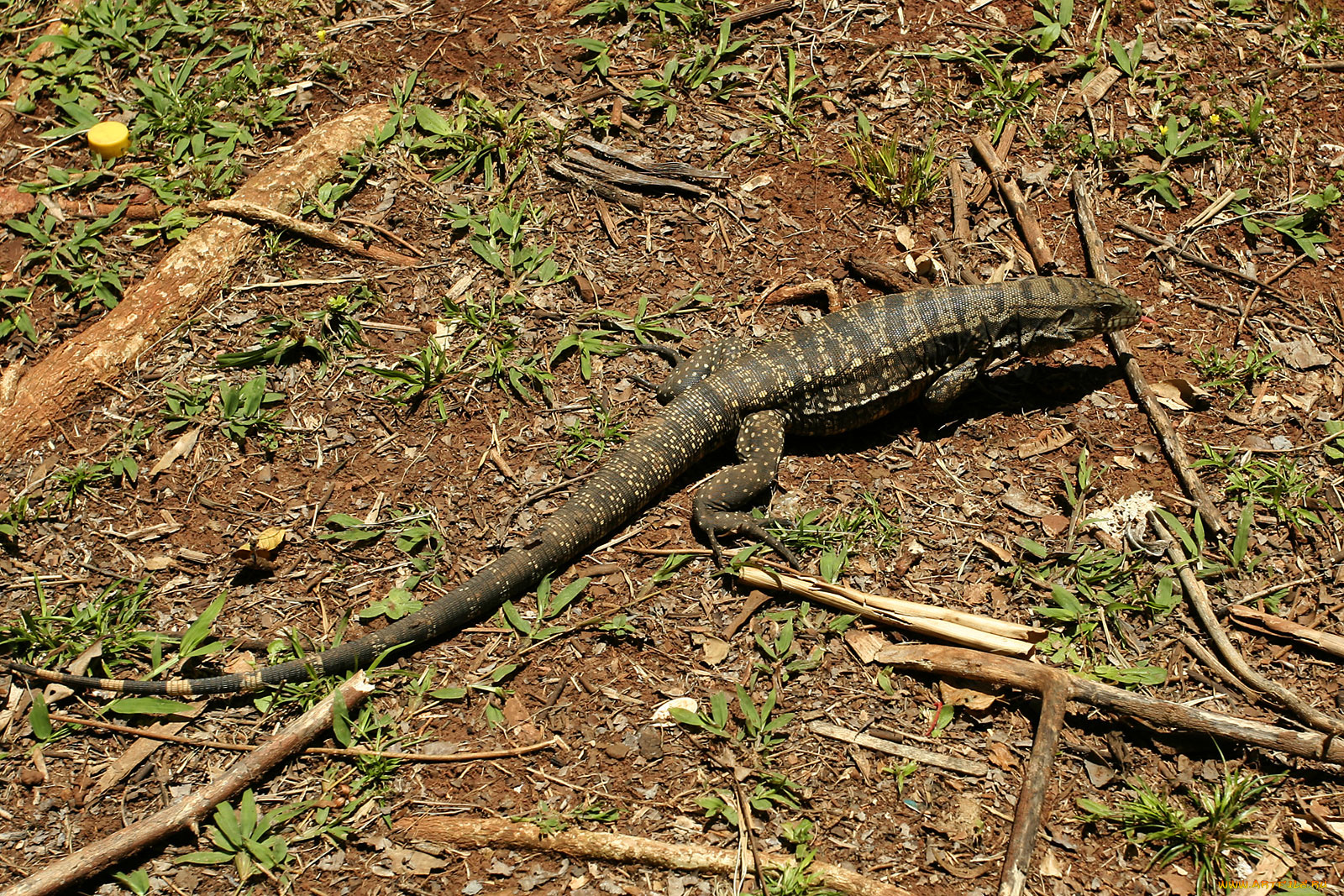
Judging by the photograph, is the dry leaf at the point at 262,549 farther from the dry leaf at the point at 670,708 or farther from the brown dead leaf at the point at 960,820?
the brown dead leaf at the point at 960,820

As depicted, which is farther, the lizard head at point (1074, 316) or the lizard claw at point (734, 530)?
the lizard head at point (1074, 316)

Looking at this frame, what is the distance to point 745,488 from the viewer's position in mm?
5820

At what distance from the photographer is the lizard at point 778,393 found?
543 centimetres

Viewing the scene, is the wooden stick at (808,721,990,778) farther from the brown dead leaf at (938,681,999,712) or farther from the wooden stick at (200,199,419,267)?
the wooden stick at (200,199,419,267)

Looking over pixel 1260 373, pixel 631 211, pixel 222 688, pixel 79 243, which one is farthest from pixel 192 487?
pixel 1260 373

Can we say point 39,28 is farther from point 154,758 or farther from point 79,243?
point 154,758

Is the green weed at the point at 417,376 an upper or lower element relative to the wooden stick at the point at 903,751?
upper

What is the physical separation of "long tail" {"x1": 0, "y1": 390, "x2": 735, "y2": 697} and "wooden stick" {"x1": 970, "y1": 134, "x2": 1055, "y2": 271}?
2878mm

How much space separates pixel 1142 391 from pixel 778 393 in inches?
98.5

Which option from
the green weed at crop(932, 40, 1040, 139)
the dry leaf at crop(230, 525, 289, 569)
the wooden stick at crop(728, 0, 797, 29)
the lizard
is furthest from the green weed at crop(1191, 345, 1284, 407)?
the dry leaf at crop(230, 525, 289, 569)

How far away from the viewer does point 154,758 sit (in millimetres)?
4859

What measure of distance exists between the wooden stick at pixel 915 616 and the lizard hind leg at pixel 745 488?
7.3 inches

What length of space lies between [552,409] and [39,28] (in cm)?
636

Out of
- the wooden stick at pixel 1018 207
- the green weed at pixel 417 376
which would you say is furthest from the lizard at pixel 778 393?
the green weed at pixel 417 376
